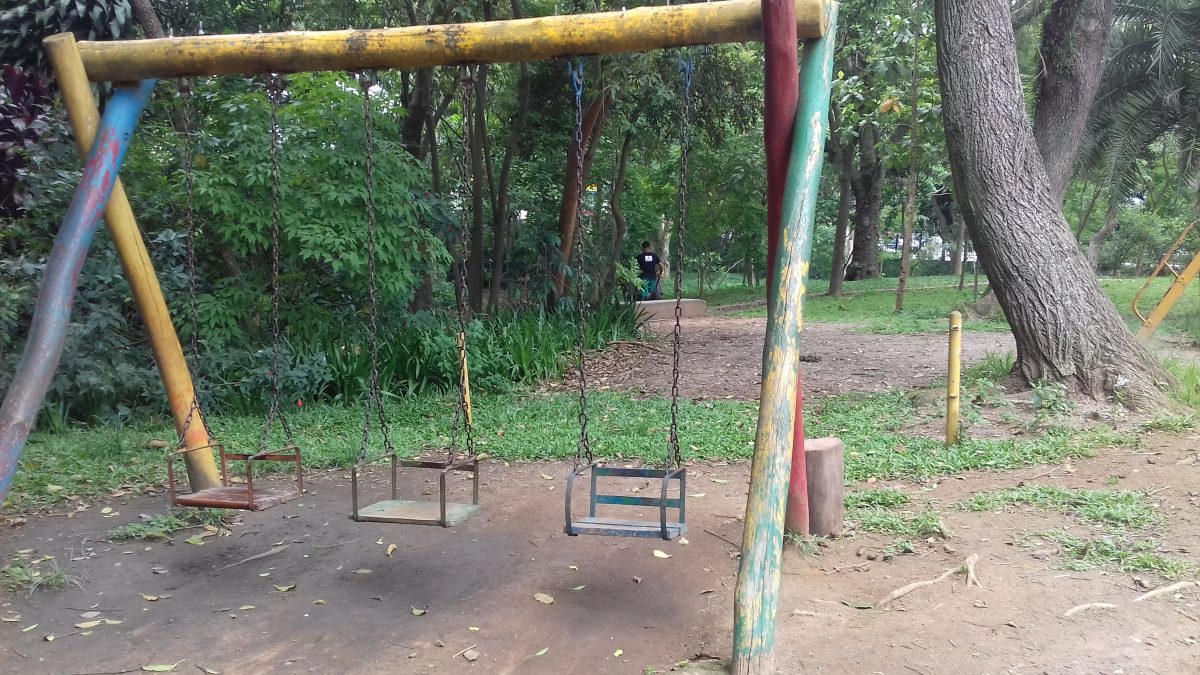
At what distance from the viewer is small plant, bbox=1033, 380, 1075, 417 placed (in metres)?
6.09

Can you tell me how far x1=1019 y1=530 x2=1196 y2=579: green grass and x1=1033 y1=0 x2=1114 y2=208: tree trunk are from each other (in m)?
6.19

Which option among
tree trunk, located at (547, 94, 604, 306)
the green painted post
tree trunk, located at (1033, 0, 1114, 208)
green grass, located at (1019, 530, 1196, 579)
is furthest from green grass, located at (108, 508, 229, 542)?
tree trunk, located at (1033, 0, 1114, 208)

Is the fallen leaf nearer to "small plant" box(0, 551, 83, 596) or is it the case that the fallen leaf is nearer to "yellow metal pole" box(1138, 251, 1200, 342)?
"small plant" box(0, 551, 83, 596)

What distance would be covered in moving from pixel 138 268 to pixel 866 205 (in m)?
21.6

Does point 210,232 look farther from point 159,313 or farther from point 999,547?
point 999,547

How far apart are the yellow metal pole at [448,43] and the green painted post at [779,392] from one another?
32 cm

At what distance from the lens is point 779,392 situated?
10.8 ft

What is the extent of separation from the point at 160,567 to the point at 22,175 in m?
4.24

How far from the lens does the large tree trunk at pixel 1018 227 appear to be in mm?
6242

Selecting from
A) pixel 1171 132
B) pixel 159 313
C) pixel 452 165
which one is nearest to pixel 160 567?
pixel 159 313

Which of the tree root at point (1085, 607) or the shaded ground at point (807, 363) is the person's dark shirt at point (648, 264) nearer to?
the shaded ground at point (807, 363)

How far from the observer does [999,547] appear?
4.27 metres

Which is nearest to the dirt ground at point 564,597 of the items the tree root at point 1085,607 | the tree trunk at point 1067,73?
the tree root at point 1085,607

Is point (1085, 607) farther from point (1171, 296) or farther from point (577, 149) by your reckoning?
point (1171, 296)
